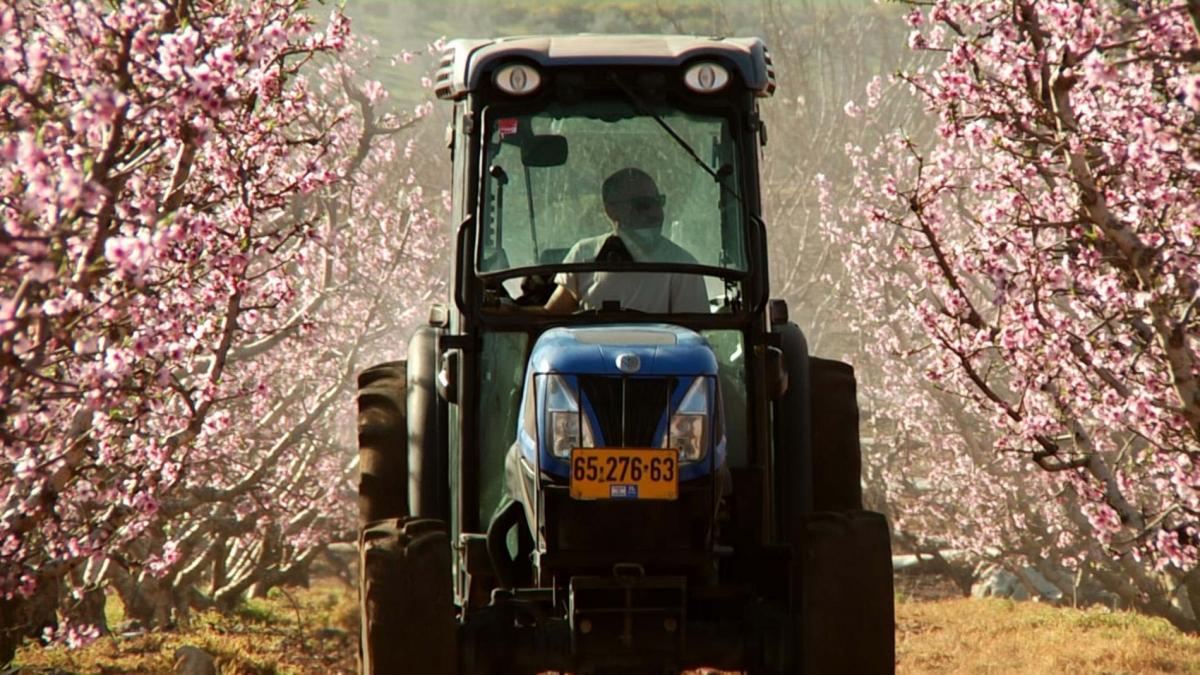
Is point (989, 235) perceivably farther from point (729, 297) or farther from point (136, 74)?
point (136, 74)

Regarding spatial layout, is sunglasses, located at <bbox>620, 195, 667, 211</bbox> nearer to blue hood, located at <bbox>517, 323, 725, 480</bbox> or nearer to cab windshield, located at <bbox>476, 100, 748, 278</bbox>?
cab windshield, located at <bbox>476, 100, 748, 278</bbox>

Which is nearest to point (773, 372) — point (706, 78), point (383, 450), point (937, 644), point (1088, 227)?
point (706, 78)

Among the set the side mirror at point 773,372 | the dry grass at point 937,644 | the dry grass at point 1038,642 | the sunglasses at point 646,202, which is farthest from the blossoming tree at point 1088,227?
the sunglasses at point 646,202

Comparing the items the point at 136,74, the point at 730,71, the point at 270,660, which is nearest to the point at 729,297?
the point at 730,71

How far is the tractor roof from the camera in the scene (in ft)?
20.6

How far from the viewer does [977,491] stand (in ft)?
64.2

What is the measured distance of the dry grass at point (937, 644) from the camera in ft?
40.0

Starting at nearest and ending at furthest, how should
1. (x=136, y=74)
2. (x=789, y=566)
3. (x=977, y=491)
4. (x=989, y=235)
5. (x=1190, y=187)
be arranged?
(x=789, y=566)
(x=136, y=74)
(x=1190, y=187)
(x=989, y=235)
(x=977, y=491)

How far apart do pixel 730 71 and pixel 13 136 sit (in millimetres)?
3012

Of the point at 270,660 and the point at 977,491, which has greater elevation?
the point at 977,491

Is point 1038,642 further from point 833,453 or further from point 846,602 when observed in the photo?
point 846,602

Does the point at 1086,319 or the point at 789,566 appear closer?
the point at 789,566

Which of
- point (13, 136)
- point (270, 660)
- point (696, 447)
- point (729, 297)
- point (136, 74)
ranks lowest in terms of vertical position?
point (270, 660)

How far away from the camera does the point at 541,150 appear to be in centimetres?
646
